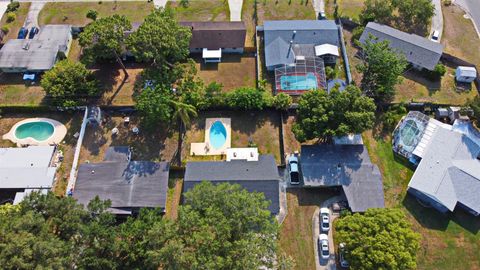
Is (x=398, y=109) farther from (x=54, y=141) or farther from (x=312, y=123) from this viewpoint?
(x=54, y=141)

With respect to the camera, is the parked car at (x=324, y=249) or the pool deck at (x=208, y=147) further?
the pool deck at (x=208, y=147)

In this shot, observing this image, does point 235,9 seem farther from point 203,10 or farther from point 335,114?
point 335,114

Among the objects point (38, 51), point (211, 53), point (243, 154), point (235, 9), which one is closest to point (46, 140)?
point (38, 51)

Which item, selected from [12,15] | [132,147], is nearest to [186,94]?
[132,147]

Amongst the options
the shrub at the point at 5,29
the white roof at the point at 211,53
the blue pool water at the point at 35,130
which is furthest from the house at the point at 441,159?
the shrub at the point at 5,29

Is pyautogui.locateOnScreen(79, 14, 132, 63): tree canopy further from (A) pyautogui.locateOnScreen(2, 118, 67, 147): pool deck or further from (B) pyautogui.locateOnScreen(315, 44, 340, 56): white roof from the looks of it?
(B) pyautogui.locateOnScreen(315, 44, 340, 56): white roof

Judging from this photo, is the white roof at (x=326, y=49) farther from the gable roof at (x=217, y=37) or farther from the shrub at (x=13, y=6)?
the shrub at (x=13, y=6)

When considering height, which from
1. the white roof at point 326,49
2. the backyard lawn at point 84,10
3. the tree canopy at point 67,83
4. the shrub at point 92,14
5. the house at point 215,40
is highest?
the backyard lawn at point 84,10
